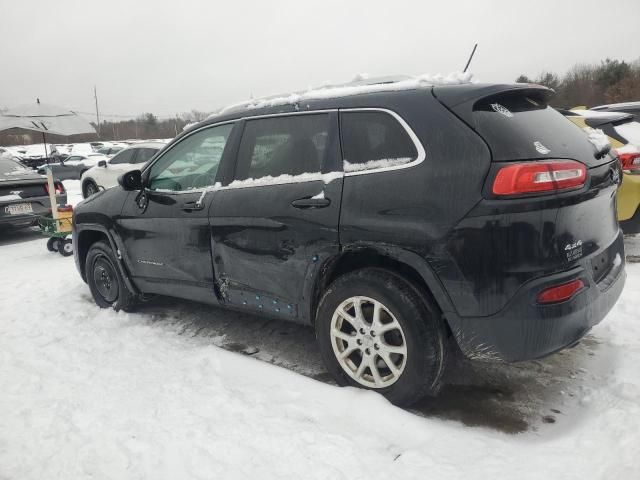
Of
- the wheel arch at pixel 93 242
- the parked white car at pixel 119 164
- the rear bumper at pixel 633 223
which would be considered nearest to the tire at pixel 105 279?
the wheel arch at pixel 93 242

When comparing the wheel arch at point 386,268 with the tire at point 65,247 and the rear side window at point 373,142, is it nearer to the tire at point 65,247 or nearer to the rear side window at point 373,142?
the rear side window at point 373,142

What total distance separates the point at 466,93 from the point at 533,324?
4.08 ft

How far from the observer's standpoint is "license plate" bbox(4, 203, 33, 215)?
8157 mm

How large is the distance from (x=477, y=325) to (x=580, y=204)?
31.0 inches

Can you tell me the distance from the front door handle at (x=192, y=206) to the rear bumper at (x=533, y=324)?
78.3 inches

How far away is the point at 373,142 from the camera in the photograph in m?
2.75

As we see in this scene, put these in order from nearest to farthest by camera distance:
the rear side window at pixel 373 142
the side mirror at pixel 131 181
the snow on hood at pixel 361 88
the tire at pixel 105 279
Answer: the rear side window at pixel 373 142, the snow on hood at pixel 361 88, the side mirror at pixel 131 181, the tire at pixel 105 279

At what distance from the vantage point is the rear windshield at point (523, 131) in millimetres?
2363

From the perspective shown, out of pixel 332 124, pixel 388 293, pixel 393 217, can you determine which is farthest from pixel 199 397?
pixel 332 124

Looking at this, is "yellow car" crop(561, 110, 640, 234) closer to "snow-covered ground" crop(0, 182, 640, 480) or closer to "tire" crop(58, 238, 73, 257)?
"snow-covered ground" crop(0, 182, 640, 480)

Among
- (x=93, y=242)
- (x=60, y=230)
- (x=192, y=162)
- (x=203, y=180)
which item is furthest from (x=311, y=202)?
(x=60, y=230)

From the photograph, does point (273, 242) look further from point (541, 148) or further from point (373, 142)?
point (541, 148)

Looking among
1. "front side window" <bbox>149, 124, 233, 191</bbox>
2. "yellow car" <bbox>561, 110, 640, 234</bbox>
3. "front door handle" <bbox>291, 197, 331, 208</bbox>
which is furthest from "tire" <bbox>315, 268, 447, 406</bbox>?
"yellow car" <bbox>561, 110, 640, 234</bbox>

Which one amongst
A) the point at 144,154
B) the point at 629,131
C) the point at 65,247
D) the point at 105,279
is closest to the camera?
the point at 105,279
